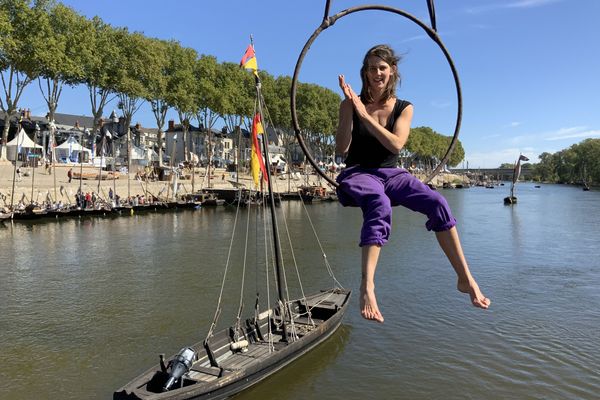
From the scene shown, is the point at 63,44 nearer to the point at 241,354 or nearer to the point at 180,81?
the point at 180,81

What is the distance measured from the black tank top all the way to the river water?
11481 mm

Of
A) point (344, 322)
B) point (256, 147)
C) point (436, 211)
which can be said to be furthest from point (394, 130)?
point (344, 322)

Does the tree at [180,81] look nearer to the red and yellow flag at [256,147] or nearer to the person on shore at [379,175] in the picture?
the red and yellow flag at [256,147]

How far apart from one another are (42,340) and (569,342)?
19853 millimetres

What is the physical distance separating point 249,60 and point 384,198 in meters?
11.7

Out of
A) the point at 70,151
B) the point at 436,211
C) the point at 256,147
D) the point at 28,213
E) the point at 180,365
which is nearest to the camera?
the point at 436,211

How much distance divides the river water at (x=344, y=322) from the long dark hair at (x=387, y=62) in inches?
463

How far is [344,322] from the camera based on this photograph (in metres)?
20.5

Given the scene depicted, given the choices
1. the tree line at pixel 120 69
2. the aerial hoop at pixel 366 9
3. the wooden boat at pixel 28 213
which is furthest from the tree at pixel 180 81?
the aerial hoop at pixel 366 9

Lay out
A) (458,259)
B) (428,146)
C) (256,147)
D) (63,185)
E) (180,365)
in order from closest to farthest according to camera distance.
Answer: (458,259)
(180,365)
(256,147)
(63,185)
(428,146)

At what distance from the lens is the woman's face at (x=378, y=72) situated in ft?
15.3

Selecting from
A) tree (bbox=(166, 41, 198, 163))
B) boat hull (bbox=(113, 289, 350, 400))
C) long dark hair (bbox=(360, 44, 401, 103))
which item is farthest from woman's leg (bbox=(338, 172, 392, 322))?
tree (bbox=(166, 41, 198, 163))

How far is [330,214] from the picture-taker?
64.6 m

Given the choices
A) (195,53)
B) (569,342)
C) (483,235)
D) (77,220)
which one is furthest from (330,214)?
(569,342)
